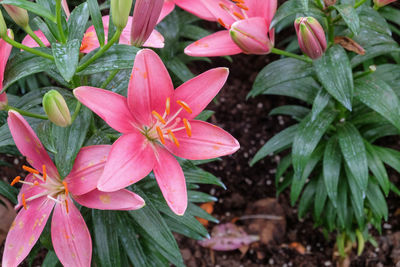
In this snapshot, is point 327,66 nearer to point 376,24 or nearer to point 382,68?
point 376,24

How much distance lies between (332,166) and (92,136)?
825mm

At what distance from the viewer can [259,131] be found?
2.27 metres

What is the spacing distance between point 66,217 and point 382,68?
1093 millimetres

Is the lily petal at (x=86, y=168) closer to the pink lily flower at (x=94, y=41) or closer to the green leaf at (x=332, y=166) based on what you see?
the pink lily flower at (x=94, y=41)

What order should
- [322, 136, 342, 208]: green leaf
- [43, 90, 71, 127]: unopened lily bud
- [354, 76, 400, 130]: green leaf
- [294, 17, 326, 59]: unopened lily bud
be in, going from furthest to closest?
[322, 136, 342, 208]: green leaf → [354, 76, 400, 130]: green leaf → [294, 17, 326, 59]: unopened lily bud → [43, 90, 71, 127]: unopened lily bud

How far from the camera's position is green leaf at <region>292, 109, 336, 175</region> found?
142 cm

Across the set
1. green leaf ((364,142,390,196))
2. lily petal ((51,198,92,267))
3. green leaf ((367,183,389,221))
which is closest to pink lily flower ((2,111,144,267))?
lily petal ((51,198,92,267))

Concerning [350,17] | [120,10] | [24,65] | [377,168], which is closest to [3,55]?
[24,65]

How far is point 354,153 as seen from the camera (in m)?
1.47

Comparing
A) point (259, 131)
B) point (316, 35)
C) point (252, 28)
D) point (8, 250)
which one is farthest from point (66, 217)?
point (259, 131)

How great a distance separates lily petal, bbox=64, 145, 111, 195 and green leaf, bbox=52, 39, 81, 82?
0.18 meters

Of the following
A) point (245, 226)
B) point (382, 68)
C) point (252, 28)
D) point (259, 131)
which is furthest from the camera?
point (259, 131)

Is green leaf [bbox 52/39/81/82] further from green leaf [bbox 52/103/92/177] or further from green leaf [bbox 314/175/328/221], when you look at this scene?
green leaf [bbox 314/175/328/221]

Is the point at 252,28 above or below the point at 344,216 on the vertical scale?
above
